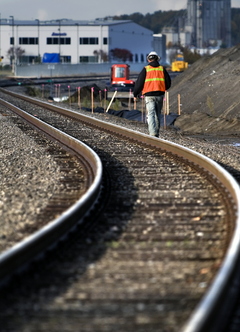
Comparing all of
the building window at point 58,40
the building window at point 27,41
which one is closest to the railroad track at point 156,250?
the building window at point 58,40

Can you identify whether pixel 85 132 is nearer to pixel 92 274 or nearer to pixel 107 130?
pixel 107 130

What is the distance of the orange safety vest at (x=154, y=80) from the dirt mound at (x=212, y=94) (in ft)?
30.7

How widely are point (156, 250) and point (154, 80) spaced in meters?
8.53

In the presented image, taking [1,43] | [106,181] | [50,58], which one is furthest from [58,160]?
[1,43]

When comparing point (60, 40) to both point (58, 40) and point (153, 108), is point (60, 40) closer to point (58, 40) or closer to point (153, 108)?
point (58, 40)

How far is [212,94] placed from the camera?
3188 cm

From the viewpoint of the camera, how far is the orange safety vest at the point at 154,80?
14.1m

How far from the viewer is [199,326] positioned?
3701 millimetres

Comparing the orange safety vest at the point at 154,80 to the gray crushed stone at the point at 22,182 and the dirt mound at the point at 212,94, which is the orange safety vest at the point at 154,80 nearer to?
the gray crushed stone at the point at 22,182

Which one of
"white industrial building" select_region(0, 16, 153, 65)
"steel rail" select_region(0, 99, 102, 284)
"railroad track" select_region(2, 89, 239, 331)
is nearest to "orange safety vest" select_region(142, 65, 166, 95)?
"railroad track" select_region(2, 89, 239, 331)

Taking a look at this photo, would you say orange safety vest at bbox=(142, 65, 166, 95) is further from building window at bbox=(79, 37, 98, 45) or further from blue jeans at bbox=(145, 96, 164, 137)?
building window at bbox=(79, 37, 98, 45)

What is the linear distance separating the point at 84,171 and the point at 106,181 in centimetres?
127

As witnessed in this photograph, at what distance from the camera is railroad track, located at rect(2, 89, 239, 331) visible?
440cm

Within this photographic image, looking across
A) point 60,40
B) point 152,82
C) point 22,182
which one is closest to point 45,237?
point 22,182
